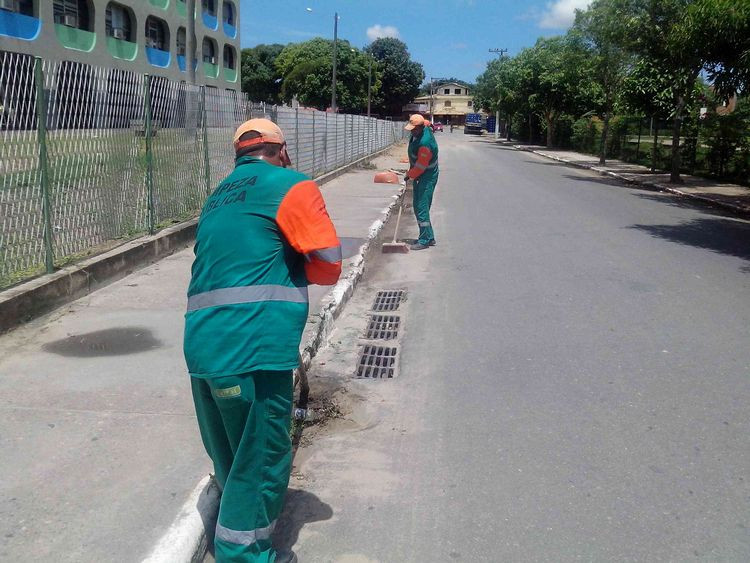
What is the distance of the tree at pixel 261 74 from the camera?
275 feet

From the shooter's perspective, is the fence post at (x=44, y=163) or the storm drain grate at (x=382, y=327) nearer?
the fence post at (x=44, y=163)

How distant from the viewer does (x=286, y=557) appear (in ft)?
9.96

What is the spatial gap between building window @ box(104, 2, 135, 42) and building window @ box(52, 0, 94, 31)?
1016 millimetres

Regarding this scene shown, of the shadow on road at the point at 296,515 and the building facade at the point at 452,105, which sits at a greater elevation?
the building facade at the point at 452,105

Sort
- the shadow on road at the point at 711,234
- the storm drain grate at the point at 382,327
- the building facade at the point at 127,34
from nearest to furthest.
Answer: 1. the storm drain grate at the point at 382,327
2. the shadow on road at the point at 711,234
3. the building facade at the point at 127,34

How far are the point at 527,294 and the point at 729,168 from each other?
18343mm

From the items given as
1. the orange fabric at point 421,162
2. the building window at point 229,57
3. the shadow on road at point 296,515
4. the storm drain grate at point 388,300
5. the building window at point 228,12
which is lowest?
the shadow on road at point 296,515

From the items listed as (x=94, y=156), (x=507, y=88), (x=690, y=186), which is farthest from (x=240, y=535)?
(x=507, y=88)

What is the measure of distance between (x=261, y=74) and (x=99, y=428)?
83948 mm

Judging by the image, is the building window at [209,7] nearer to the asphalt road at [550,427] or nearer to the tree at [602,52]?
the tree at [602,52]

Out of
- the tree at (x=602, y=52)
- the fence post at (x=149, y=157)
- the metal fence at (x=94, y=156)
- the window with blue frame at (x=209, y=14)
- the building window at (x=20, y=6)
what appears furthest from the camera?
the window with blue frame at (x=209, y=14)

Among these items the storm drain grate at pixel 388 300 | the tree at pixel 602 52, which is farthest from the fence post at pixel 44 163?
the tree at pixel 602 52

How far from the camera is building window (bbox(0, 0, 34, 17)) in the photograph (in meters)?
22.6

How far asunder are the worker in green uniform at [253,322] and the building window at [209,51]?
39.1m
